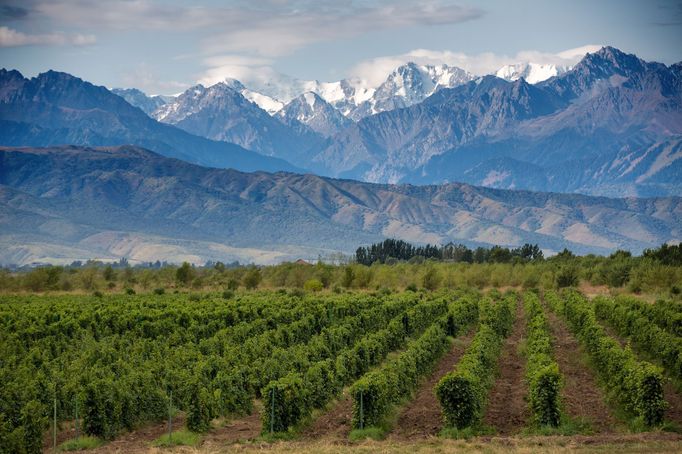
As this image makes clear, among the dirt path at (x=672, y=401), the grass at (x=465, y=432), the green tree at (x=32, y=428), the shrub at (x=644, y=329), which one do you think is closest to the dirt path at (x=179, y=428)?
the green tree at (x=32, y=428)

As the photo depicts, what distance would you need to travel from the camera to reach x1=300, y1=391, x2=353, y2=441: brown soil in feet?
110

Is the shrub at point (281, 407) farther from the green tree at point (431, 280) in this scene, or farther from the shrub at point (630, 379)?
the green tree at point (431, 280)

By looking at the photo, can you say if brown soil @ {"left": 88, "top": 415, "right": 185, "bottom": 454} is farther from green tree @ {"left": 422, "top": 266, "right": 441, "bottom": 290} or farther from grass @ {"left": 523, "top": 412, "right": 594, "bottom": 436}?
green tree @ {"left": 422, "top": 266, "right": 441, "bottom": 290}

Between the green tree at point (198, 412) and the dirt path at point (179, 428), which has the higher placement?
the green tree at point (198, 412)

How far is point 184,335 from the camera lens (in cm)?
5556

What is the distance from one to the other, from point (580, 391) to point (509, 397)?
12.0ft

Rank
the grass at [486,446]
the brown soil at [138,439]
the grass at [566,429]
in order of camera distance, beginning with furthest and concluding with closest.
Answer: the grass at [566,429] → the brown soil at [138,439] → the grass at [486,446]

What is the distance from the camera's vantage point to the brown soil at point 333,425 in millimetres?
33497

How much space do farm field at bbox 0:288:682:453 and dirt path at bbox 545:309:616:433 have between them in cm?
11

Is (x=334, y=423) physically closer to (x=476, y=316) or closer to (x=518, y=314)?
(x=476, y=316)

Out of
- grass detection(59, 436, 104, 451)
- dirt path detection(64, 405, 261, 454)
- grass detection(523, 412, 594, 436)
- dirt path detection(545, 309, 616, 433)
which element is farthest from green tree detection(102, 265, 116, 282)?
grass detection(523, 412, 594, 436)

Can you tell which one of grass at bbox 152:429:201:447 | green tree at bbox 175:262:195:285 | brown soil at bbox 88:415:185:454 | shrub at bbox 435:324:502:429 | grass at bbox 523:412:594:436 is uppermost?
green tree at bbox 175:262:195:285

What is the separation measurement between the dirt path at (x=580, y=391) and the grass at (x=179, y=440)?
14112mm

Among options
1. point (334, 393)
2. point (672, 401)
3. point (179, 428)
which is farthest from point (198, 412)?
point (672, 401)
